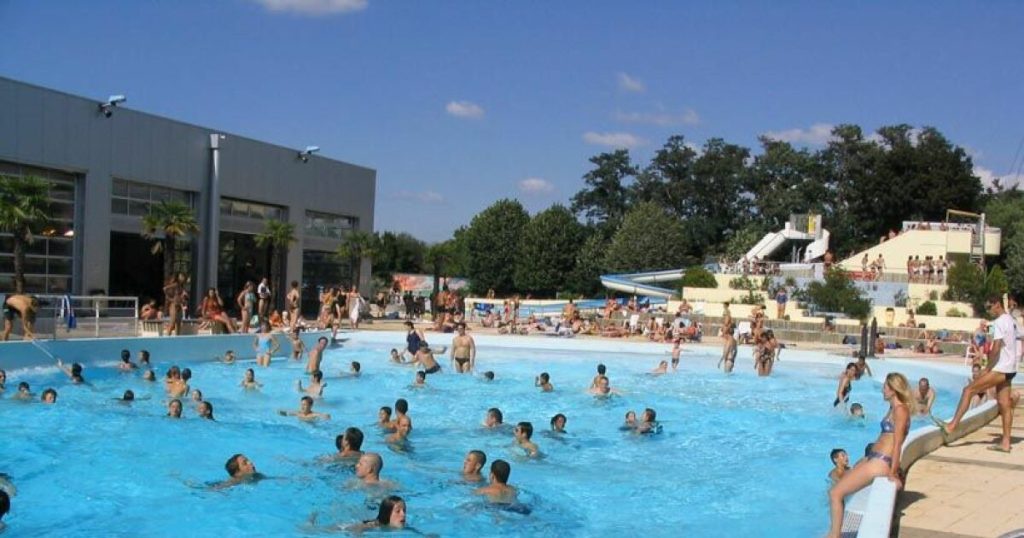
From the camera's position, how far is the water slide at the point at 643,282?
4290cm

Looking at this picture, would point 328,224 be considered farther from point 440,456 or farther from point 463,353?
point 440,456

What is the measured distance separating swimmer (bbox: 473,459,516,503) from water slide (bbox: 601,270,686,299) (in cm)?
3257

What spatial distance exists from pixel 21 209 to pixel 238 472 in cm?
1570

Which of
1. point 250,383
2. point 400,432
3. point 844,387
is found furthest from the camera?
point 250,383

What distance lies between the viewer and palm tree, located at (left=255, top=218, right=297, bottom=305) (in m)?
31.1

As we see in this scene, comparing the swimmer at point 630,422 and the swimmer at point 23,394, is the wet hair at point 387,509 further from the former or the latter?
the swimmer at point 23,394

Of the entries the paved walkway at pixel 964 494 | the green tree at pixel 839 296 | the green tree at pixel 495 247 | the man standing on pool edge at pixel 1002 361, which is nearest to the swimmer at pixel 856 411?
the paved walkway at pixel 964 494

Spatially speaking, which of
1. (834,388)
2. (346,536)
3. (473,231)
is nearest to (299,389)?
(346,536)

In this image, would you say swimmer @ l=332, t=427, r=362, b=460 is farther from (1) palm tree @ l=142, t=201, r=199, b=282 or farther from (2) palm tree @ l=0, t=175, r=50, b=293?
(1) palm tree @ l=142, t=201, r=199, b=282

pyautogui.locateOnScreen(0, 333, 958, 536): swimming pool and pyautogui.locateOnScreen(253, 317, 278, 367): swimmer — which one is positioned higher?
pyautogui.locateOnScreen(253, 317, 278, 367): swimmer

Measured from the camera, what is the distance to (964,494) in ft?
23.0

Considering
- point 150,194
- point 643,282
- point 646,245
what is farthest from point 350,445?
point 646,245

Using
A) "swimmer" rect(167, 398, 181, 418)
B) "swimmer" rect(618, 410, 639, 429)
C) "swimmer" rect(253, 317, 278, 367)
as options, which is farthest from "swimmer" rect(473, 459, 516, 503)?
"swimmer" rect(253, 317, 278, 367)

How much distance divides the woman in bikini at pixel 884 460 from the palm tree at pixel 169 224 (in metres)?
22.8
